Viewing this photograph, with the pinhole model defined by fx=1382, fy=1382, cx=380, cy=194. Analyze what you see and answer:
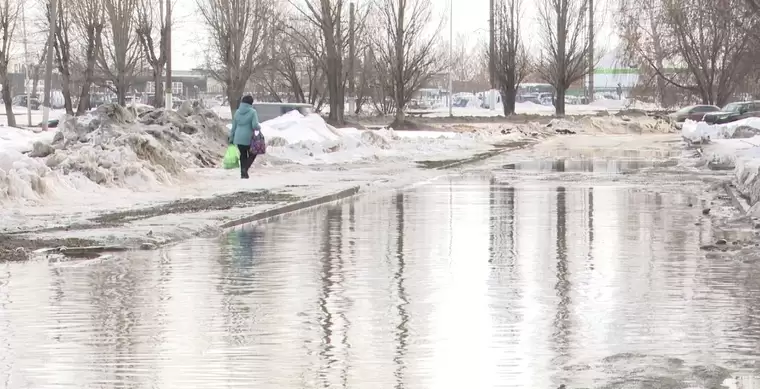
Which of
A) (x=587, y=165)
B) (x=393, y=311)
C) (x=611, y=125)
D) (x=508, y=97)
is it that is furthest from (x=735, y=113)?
(x=393, y=311)

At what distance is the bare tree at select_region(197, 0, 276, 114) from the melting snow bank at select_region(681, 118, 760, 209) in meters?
20.2

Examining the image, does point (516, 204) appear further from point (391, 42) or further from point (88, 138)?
point (391, 42)

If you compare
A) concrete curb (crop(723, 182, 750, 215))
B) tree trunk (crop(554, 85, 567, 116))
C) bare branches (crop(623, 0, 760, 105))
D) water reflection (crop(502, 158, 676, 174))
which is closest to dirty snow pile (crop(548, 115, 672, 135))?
bare branches (crop(623, 0, 760, 105))

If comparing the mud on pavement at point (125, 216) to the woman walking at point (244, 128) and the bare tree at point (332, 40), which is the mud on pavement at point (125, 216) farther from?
the bare tree at point (332, 40)

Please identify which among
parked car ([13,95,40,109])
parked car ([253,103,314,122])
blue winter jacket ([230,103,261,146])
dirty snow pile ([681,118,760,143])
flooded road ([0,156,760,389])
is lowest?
flooded road ([0,156,760,389])

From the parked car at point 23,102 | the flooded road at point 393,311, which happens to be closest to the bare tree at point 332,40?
the flooded road at point 393,311

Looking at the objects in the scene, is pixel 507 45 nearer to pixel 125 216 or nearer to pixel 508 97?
pixel 508 97

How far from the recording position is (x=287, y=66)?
7350 cm

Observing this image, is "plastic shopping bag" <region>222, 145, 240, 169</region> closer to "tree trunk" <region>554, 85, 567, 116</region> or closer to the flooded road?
the flooded road

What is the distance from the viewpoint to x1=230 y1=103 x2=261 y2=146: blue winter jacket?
27.5 m

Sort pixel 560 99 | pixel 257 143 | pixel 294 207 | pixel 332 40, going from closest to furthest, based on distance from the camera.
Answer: pixel 294 207
pixel 257 143
pixel 332 40
pixel 560 99

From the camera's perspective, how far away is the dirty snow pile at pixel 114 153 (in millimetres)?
21766

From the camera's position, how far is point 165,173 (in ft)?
85.2

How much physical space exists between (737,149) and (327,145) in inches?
450
